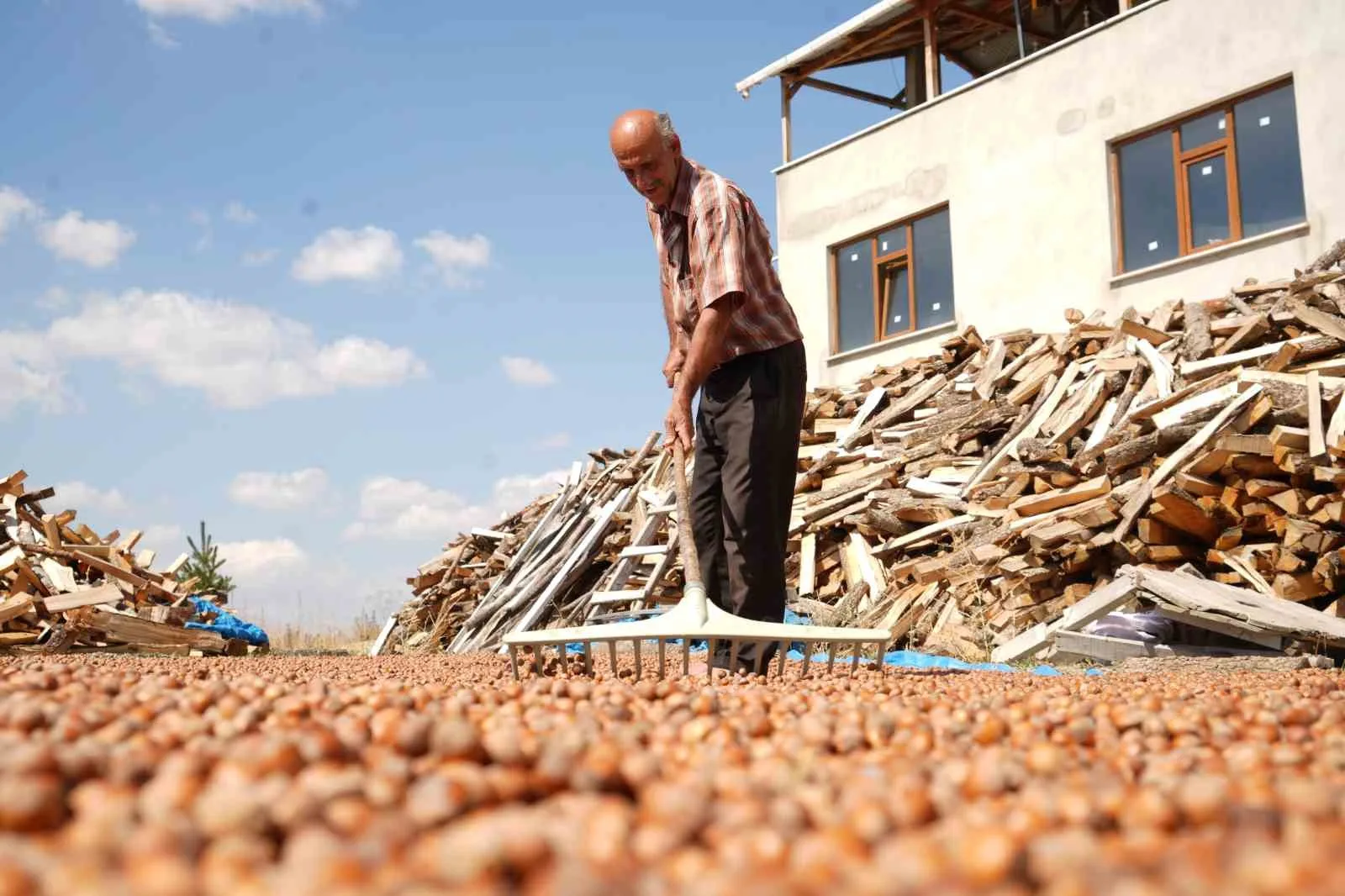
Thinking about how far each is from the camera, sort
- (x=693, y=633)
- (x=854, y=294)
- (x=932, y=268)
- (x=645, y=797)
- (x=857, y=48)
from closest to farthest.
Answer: (x=645, y=797)
(x=693, y=633)
(x=932, y=268)
(x=854, y=294)
(x=857, y=48)

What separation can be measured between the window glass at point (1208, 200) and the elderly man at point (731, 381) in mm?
6866

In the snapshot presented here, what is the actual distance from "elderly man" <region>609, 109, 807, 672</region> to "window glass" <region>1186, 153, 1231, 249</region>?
687 centimetres

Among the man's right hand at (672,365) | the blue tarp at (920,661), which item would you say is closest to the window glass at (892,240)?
→ the blue tarp at (920,661)

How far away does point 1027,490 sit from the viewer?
6.50 m

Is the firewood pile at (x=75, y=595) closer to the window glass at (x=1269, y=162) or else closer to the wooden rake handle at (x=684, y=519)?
the wooden rake handle at (x=684, y=519)

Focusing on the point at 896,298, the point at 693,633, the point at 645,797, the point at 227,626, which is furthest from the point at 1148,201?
the point at 645,797

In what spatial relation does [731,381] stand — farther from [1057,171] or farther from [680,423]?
[1057,171]

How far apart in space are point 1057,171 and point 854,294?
107 inches

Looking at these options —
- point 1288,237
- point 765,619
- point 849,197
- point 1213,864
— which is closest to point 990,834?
point 1213,864

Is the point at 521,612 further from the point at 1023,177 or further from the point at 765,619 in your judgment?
the point at 1023,177

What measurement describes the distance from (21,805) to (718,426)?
9.80 ft

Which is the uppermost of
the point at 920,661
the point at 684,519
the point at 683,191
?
the point at 683,191

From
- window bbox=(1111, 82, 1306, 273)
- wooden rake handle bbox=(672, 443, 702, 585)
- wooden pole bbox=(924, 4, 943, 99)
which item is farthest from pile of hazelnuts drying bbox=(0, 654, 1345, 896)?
wooden pole bbox=(924, 4, 943, 99)

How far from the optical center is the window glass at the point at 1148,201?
9555mm
